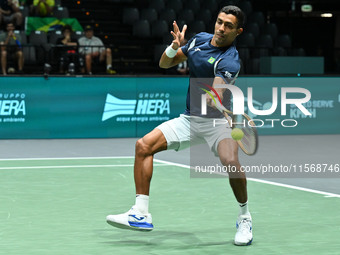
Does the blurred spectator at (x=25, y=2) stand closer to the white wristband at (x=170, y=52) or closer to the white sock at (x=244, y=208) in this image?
the white wristband at (x=170, y=52)

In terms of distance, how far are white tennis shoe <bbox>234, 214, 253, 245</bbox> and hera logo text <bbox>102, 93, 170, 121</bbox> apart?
951 centimetres

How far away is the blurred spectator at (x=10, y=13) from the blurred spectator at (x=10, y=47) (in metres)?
0.91

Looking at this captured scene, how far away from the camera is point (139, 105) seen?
52.4 ft

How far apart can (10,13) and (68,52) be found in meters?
2.65

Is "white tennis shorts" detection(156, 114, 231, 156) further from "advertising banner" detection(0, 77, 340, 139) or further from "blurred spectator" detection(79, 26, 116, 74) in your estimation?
"blurred spectator" detection(79, 26, 116, 74)

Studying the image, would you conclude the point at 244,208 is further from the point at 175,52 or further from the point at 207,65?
the point at 175,52

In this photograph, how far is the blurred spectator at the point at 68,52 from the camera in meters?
17.6

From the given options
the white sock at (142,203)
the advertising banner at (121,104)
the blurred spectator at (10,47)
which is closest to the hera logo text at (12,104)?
the advertising banner at (121,104)

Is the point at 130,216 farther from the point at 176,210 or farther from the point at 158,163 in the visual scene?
the point at 158,163

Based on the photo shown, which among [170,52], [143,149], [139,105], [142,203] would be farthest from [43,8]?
[142,203]

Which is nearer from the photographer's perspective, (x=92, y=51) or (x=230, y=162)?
(x=230, y=162)

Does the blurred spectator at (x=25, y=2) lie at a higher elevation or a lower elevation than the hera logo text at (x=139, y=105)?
higher

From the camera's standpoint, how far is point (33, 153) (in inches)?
529

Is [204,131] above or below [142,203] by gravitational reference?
above
